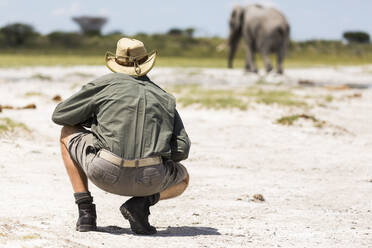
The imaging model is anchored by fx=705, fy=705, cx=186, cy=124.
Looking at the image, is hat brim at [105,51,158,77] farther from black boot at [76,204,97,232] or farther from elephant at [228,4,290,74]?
elephant at [228,4,290,74]

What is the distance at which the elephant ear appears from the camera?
2261 centimetres

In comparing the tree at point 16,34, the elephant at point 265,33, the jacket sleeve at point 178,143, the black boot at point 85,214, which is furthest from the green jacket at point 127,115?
the tree at point 16,34

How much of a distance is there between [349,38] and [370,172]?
70025mm

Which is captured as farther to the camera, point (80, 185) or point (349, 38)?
point (349, 38)

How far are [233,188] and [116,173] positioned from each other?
2494 millimetres

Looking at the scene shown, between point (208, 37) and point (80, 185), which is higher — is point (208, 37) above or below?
below

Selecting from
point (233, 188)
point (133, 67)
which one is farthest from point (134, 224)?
point (233, 188)

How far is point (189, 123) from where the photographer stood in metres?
10.7

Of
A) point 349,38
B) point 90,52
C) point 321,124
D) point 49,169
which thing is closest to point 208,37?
point 90,52

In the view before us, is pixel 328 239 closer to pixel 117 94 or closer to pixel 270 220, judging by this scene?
pixel 270 220

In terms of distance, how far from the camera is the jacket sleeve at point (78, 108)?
14.9 feet

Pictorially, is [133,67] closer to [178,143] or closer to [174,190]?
[178,143]

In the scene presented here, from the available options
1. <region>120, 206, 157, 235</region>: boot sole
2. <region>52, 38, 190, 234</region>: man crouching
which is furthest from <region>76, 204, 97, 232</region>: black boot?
<region>120, 206, 157, 235</region>: boot sole

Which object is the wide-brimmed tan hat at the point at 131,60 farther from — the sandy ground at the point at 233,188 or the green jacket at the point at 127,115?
the sandy ground at the point at 233,188
